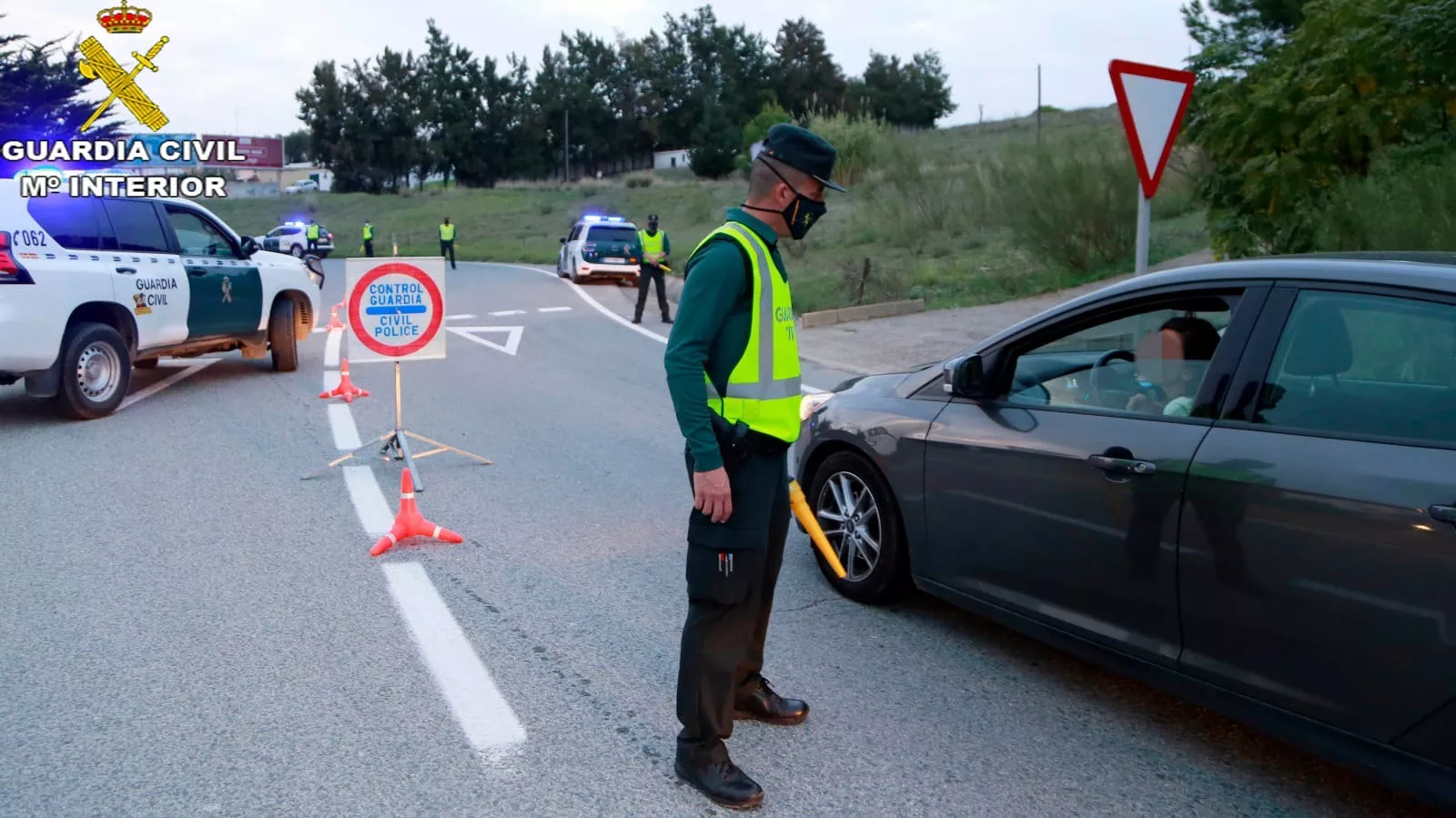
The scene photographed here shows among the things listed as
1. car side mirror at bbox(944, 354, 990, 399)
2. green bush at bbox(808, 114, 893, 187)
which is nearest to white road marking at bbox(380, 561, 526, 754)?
car side mirror at bbox(944, 354, 990, 399)

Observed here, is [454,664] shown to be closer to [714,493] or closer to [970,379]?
[714,493]

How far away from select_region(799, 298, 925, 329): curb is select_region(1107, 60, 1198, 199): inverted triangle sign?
10378 mm

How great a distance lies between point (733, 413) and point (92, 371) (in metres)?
8.28

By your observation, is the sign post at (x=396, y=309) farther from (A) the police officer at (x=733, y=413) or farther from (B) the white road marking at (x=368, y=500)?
(A) the police officer at (x=733, y=413)

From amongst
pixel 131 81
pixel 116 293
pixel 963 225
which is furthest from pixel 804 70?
pixel 116 293

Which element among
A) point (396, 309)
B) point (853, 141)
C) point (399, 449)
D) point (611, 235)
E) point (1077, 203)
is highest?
point (853, 141)

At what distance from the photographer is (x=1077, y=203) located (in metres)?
19.8

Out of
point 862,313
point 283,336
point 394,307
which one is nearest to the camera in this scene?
point 394,307

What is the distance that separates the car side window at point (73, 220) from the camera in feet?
31.2

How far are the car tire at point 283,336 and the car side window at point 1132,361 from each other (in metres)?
10.1

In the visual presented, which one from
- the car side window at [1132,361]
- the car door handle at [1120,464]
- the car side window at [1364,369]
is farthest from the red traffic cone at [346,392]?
the car side window at [1364,369]

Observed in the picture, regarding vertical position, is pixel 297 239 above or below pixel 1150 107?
below

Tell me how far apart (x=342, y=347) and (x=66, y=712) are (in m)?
11.2

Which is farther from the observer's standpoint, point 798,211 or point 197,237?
point 197,237
